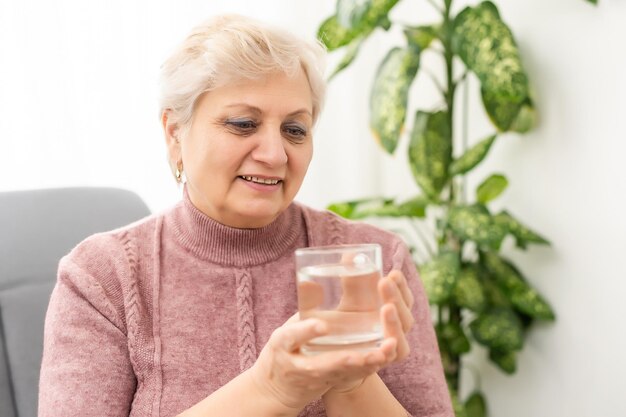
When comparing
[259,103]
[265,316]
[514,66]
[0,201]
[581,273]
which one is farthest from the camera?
[581,273]

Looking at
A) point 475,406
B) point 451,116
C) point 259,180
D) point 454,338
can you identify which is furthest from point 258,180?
point 475,406

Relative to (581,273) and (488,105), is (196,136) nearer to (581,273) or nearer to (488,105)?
(488,105)

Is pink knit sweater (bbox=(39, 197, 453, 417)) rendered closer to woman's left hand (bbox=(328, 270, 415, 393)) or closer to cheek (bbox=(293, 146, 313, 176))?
cheek (bbox=(293, 146, 313, 176))

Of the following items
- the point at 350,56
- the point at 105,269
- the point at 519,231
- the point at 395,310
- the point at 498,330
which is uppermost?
the point at 350,56

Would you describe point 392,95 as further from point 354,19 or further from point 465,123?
point 465,123

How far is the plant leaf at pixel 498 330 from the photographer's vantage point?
2.10m

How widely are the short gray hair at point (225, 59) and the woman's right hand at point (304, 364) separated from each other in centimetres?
46

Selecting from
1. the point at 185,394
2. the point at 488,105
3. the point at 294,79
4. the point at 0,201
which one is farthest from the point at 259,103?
the point at 488,105

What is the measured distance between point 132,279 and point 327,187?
146 centimetres

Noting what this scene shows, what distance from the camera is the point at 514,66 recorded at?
1928 millimetres

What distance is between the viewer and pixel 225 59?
1.24 meters

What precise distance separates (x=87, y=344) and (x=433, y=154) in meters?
1.23

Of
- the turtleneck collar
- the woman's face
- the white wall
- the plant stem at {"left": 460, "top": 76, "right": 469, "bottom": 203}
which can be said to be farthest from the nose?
the plant stem at {"left": 460, "top": 76, "right": 469, "bottom": 203}

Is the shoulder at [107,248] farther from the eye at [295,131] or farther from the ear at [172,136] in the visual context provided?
the eye at [295,131]
